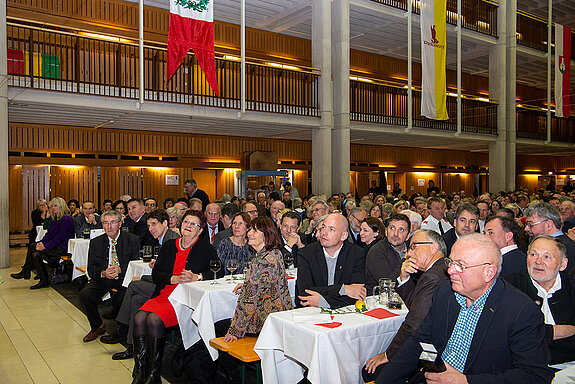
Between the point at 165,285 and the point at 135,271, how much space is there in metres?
1.22

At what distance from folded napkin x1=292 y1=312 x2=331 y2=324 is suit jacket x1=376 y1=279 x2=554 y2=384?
0.99m

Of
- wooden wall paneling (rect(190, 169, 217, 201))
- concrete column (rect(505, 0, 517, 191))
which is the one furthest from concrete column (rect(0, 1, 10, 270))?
concrete column (rect(505, 0, 517, 191))

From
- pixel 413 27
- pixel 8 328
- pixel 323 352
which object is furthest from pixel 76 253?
pixel 413 27

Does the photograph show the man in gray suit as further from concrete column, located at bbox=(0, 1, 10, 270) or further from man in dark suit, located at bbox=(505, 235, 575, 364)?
concrete column, located at bbox=(0, 1, 10, 270)

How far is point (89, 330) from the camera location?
6043mm

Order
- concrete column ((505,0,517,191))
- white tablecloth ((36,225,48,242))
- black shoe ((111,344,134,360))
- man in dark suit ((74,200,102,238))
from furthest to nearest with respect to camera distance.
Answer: concrete column ((505,0,517,191)) < white tablecloth ((36,225,48,242)) < man in dark suit ((74,200,102,238)) < black shoe ((111,344,134,360))

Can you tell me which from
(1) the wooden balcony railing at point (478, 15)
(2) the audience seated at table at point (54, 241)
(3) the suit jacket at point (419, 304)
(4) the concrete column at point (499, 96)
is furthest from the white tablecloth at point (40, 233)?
(4) the concrete column at point (499, 96)

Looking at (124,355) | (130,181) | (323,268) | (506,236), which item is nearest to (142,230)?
(124,355)

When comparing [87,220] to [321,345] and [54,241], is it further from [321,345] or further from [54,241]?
[321,345]

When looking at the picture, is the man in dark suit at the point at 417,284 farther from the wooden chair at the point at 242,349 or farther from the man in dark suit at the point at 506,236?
the man in dark suit at the point at 506,236

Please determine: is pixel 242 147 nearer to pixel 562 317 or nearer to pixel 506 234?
pixel 506 234

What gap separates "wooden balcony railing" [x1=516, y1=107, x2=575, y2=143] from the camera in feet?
66.8

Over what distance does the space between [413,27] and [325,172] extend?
6774 millimetres

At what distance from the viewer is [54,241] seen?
8.55m
